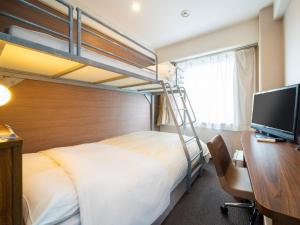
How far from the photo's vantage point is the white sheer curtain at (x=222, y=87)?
279 centimetres

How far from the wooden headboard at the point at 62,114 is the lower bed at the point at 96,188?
1.50ft

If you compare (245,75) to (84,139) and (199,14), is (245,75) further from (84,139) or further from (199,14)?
(84,139)

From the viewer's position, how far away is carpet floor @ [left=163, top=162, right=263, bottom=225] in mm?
1455

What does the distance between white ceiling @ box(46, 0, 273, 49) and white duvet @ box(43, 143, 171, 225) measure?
2.30 m

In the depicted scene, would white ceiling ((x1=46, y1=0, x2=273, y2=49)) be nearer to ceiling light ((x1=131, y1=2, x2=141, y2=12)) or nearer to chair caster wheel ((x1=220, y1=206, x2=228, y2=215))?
ceiling light ((x1=131, y1=2, x2=141, y2=12))

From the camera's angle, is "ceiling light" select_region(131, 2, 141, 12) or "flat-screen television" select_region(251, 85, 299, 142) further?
"ceiling light" select_region(131, 2, 141, 12)

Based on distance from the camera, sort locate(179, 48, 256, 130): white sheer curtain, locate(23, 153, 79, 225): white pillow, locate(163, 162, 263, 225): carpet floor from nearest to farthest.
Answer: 1. locate(23, 153, 79, 225): white pillow
2. locate(163, 162, 263, 225): carpet floor
3. locate(179, 48, 256, 130): white sheer curtain

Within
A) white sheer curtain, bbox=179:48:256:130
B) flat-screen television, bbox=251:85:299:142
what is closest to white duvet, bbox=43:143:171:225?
flat-screen television, bbox=251:85:299:142

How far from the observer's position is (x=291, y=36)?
1837 millimetres

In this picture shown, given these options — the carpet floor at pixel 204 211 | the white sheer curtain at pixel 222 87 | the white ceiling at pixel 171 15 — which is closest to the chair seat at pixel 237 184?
the carpet floor at pixel 204 211

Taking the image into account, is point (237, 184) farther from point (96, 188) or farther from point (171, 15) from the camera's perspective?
point (171, 15)

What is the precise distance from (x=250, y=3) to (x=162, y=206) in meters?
3.07

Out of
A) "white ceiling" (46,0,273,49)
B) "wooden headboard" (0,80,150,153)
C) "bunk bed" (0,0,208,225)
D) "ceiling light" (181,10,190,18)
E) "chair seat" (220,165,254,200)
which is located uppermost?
"white ceiling" (46,0,273,49)

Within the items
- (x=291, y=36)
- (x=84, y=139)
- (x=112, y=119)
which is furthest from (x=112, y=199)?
(x=291, y=36)
